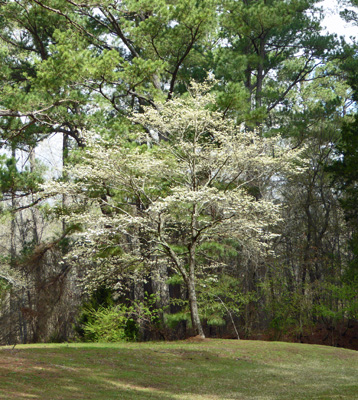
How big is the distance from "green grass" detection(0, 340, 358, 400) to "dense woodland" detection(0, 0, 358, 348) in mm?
2918

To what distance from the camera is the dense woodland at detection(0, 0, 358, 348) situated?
1306cm

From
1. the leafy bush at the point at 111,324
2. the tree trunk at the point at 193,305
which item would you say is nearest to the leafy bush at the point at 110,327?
the leafy bush at the point at 111,324

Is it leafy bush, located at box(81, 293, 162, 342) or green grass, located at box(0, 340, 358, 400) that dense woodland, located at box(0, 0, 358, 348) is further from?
green grass, located at box(0, 340, 358, 400)

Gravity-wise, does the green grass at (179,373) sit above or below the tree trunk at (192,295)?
below

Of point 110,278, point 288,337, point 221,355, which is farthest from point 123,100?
point 221,355

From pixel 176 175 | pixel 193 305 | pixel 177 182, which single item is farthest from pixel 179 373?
pixel 176 175

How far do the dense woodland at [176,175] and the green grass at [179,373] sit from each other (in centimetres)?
292

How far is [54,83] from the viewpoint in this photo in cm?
1391

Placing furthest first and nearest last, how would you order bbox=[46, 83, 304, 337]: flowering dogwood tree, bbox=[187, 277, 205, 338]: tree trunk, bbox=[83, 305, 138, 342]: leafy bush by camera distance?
bbox=[83, 305, 138, 342]: leafy bush
bbox=[187, 277, 205, 338]: tree trunk
bbox=[46, 83, 304, 337]: flowering dogwood tree

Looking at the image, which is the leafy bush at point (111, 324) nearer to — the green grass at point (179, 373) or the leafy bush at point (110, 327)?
the leafy bush at point (110, 327)

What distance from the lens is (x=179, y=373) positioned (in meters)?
8.47

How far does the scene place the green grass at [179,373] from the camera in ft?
21.0

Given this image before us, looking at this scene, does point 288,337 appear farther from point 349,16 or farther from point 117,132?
point 349,16

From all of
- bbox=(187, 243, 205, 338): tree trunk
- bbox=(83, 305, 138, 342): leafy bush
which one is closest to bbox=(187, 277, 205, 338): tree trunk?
bbox=(187, 243, 205, 338): tree trunk
